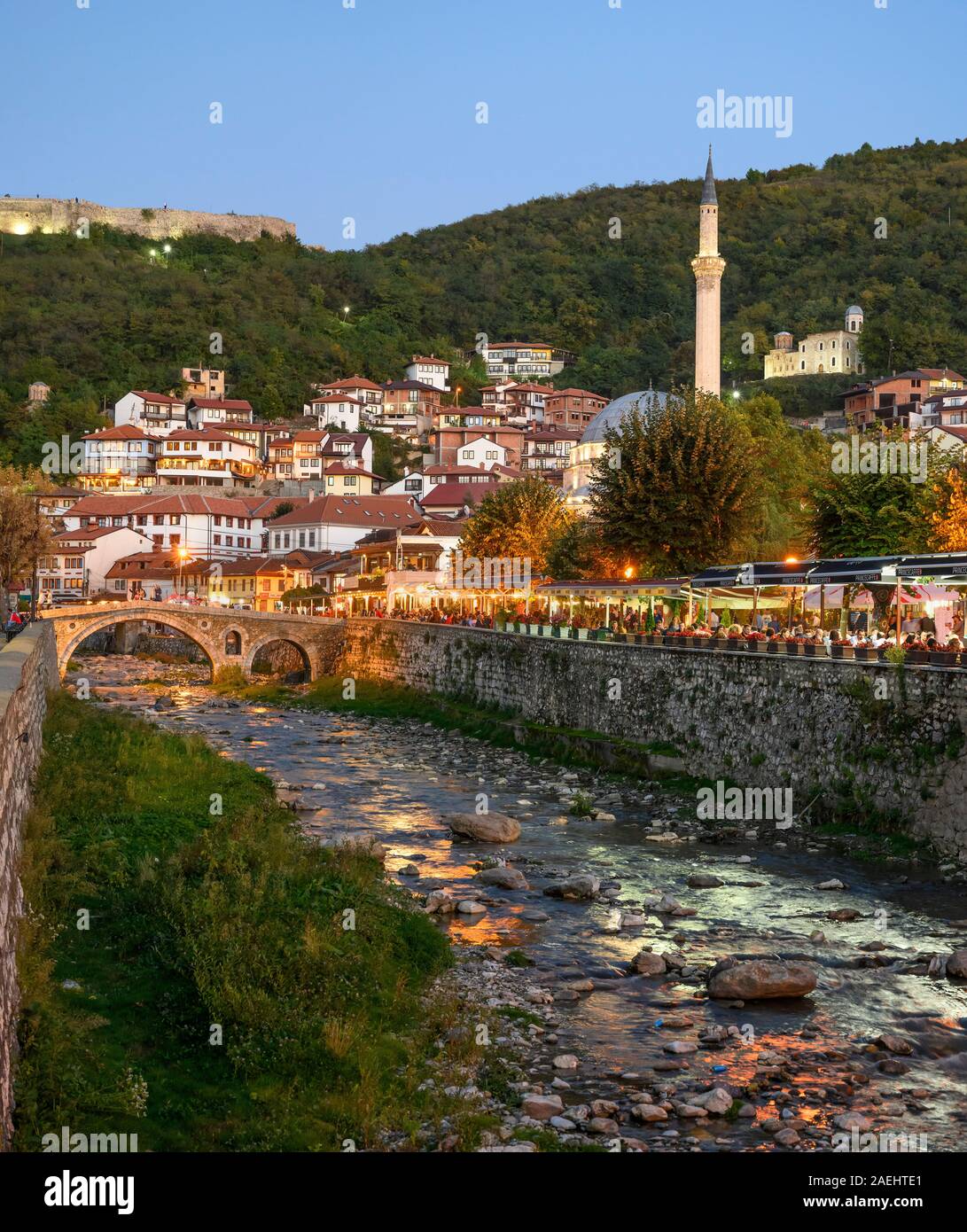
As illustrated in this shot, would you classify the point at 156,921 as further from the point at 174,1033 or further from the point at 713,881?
the point at 713,881

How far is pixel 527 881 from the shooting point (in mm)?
23406

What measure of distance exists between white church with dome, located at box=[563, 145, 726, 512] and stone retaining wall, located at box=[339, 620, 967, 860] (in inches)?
1448

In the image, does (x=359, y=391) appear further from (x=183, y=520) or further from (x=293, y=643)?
(x=293, y=643)

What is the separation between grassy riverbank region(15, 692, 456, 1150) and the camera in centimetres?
1180

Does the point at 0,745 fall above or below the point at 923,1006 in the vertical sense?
above

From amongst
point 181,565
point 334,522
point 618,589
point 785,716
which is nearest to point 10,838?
point 785,716

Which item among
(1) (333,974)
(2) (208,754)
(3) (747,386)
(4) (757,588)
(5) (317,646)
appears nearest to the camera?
(1) (333,974)

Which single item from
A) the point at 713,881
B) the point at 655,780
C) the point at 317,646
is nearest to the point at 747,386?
the point at 317,646

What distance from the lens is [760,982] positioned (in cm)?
1672

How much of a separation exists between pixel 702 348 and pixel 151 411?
7154 centimetres

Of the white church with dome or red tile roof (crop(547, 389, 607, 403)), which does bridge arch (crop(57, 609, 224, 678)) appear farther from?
red tile roof (crop(547, 389, 607, 403))

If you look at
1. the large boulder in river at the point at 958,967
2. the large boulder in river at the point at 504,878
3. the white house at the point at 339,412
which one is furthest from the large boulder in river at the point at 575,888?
the white house at the point at 339,412

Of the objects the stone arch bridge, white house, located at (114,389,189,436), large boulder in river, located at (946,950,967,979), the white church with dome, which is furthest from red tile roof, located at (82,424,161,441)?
large boulder in river, located at (946,950,967,979)
